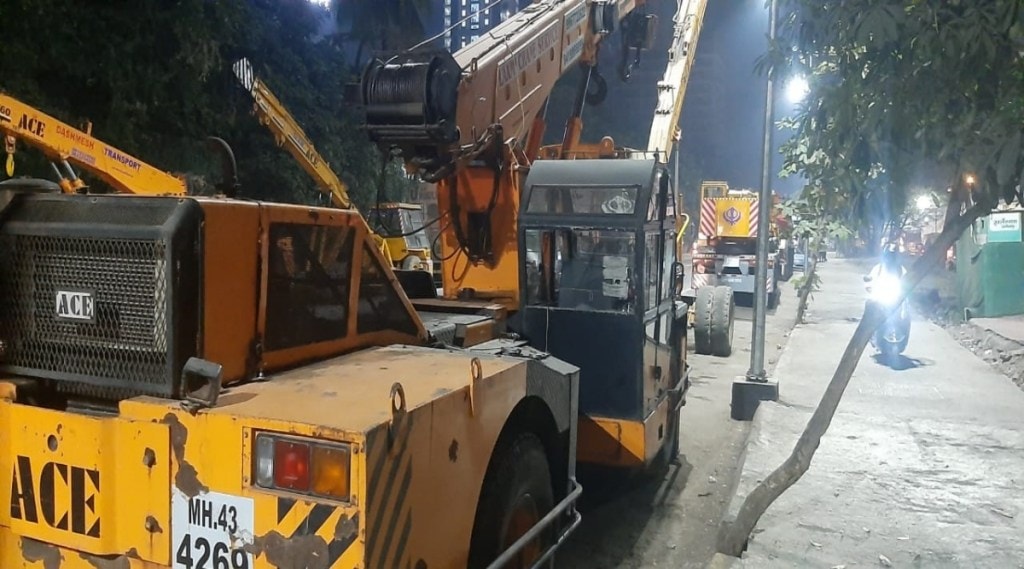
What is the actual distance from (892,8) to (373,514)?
3032mm

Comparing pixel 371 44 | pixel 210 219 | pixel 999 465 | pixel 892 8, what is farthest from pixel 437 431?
pixel 371 44

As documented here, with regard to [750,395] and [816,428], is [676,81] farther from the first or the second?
[816,428]

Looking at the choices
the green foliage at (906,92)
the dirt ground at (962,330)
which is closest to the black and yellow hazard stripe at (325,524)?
the green foliage at (906,92)

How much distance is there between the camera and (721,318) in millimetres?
12578

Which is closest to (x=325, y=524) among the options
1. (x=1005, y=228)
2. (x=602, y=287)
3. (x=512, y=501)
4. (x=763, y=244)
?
(x=512, y=501)

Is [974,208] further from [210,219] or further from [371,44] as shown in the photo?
[371,44]

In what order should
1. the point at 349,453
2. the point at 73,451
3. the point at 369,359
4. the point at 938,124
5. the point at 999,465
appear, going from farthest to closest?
the point at 999,465
the point at 938,124
the point at 369,359
the point at 73,451
the point at 349,453

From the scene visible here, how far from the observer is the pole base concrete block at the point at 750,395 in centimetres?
857

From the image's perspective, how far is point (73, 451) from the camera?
272 cm

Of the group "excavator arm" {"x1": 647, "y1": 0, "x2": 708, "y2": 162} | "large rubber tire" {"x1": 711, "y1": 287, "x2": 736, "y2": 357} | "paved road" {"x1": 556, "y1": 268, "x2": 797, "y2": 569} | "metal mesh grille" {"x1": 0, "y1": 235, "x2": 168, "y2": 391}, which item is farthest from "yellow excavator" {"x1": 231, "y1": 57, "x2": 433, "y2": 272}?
"metal mesh grille" {"x1": 0, "y1": 235, "x2": 168, "y2": 391}

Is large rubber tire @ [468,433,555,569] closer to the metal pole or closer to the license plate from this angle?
the license plate

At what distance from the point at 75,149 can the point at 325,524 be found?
7.01m

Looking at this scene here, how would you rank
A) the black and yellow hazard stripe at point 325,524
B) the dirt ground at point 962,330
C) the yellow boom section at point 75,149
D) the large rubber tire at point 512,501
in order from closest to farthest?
the black and yellow hazard stripe at point 325,524 → the large rubber tire at point 512,501 → the yellow boom section at point 75,149 → the dirt ground at point 962,330

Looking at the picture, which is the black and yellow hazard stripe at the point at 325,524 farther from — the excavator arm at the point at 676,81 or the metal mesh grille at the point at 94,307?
the excavator arm at the point at 676,81
